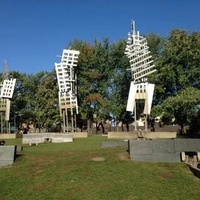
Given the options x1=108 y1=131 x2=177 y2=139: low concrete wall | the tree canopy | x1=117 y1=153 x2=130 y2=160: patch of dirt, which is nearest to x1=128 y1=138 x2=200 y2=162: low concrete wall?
x1=117 y1=153 x2=130 y2=160: patch of dirt

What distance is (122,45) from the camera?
44594 millimetres

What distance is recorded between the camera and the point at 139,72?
2673cm

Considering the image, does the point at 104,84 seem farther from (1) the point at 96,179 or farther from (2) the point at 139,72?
(1) the point at 96,179

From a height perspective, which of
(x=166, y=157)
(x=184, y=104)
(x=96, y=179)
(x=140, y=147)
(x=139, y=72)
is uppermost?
(x=139, y=72)

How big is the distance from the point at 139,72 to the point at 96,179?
1536cm

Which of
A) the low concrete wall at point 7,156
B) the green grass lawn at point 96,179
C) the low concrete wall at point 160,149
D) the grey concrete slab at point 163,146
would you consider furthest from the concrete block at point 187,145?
the low concrete wall at point 7,156

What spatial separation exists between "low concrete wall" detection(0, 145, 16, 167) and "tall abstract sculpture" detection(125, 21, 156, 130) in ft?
39.8

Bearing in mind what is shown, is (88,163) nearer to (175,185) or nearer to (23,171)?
(23,171)

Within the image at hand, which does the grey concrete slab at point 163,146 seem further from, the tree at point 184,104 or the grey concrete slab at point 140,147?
the tree at point 184,104

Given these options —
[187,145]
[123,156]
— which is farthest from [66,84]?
[187,145]

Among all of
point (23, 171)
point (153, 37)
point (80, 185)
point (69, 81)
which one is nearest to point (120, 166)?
point (80, 185)

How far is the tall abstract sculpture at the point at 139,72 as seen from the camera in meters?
26.1

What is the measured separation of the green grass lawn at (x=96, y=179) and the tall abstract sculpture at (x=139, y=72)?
10625 millimetres

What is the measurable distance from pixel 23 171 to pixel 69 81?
20.8m
